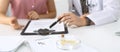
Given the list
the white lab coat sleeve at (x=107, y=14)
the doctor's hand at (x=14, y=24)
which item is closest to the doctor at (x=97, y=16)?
the white lab coat sleeve at (x=107, y=14)

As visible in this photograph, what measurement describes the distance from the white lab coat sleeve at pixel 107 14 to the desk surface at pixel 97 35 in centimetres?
4

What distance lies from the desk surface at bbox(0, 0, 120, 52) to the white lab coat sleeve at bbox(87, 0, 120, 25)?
0.12 feet

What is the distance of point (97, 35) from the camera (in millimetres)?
1057

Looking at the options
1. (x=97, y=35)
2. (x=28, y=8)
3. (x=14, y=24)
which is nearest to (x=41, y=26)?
(x=14, y=24)

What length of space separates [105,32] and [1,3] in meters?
0.78

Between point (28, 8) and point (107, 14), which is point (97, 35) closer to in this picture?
point (107, 14)

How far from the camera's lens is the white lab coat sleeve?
49.3 inches

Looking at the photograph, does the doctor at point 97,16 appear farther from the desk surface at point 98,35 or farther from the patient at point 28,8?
the patient at point 28,8

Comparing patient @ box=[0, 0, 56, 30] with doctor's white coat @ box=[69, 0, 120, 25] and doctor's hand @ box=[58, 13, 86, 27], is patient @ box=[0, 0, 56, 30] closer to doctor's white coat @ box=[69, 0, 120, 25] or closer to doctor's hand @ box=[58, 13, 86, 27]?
doctor's hand @ box=[58, 13, 86, 27]

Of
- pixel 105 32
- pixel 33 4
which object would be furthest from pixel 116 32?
pixel 33 4

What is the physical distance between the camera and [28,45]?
0.92 metres

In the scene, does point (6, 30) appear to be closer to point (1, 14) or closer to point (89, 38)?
point (1, 14)

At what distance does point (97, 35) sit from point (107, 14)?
278mm

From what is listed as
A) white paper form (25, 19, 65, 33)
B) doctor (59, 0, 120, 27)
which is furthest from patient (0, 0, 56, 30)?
doctor (59, 0, 120, 27)
